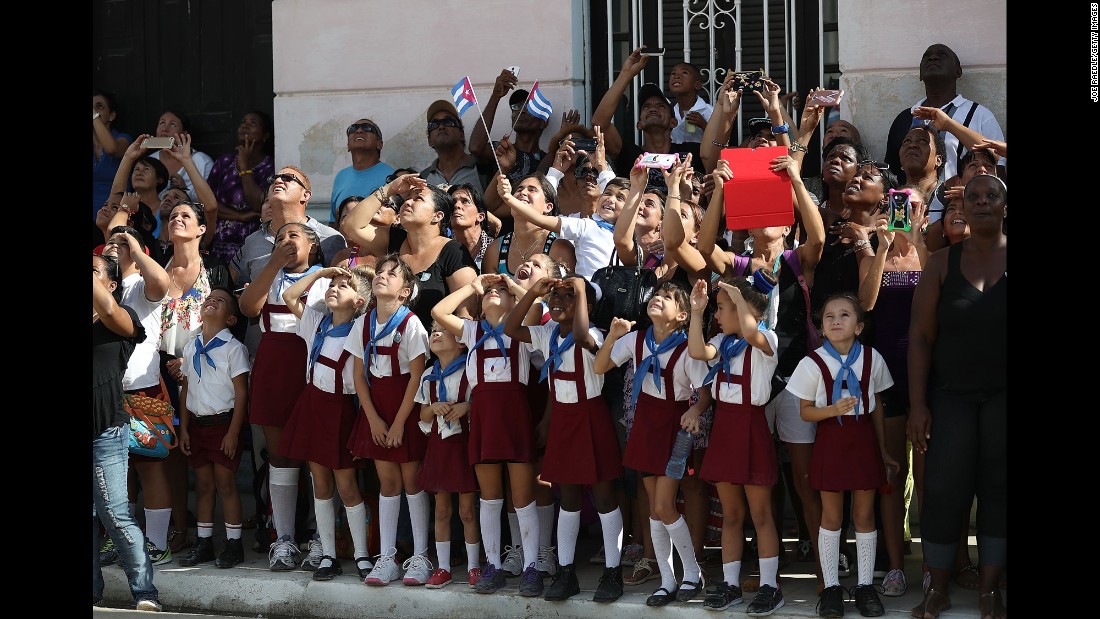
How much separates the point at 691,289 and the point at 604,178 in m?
1.52

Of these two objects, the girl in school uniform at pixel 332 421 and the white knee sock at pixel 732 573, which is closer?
the white knee sock at pixel 732 573

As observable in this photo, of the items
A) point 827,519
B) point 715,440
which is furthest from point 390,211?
point 827,519

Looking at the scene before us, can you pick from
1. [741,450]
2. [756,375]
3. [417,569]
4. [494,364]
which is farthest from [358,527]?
[756,375]

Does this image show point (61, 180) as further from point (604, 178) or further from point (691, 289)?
point (604, 178)

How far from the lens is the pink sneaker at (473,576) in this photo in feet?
21.4

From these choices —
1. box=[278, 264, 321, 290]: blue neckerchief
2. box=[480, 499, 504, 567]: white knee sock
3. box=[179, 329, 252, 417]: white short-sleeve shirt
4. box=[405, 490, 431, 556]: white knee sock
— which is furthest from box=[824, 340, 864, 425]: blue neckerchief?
box=[179, 329, 252, 417]: white short-sleeve shirt

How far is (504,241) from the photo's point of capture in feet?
23.9

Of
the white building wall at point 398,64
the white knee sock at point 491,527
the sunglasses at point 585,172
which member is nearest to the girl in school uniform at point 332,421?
the white knee sock at point 491,527

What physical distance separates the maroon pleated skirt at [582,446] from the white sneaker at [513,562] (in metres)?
0.54

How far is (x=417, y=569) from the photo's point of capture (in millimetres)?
6684

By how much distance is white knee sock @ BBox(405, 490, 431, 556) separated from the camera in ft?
22.2

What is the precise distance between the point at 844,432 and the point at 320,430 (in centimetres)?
268

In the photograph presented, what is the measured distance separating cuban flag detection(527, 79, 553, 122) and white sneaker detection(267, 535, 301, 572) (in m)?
3.02

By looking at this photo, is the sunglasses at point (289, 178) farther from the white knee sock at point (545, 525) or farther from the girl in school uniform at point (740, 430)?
the girl in school uniform at point (740, 430)
